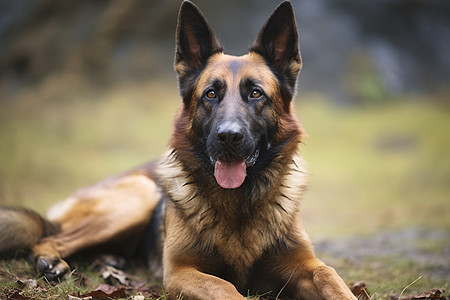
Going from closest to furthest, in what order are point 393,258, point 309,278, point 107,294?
point 107,294
point 309,278
point 393,258

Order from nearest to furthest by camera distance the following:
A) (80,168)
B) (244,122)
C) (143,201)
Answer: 1. (244,122)
2. (143,201)
3. (80,168)

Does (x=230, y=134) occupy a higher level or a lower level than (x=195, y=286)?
higher

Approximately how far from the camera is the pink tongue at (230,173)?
352cm

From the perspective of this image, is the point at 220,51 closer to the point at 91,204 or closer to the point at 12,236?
the point at 91,204

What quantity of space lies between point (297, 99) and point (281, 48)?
14.3 m

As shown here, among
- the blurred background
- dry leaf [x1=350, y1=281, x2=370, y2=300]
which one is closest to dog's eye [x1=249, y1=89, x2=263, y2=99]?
dry leaf [x1=350, y1=281, x2=370, y2=300]

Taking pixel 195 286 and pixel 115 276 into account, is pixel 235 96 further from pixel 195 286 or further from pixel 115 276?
pixel 115 276

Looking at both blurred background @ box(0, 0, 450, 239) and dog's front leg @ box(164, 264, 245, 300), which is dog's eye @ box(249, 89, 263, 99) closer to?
dog's front leg @ box(164, 264, 245, 300)

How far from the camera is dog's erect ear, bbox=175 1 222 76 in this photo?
4094mm

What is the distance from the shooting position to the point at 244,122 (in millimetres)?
3504

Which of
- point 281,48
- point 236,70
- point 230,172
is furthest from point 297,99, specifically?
point 230,172

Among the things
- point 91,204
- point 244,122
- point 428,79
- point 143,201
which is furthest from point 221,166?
point 428,79

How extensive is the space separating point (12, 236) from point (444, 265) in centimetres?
461

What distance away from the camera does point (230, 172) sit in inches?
140
